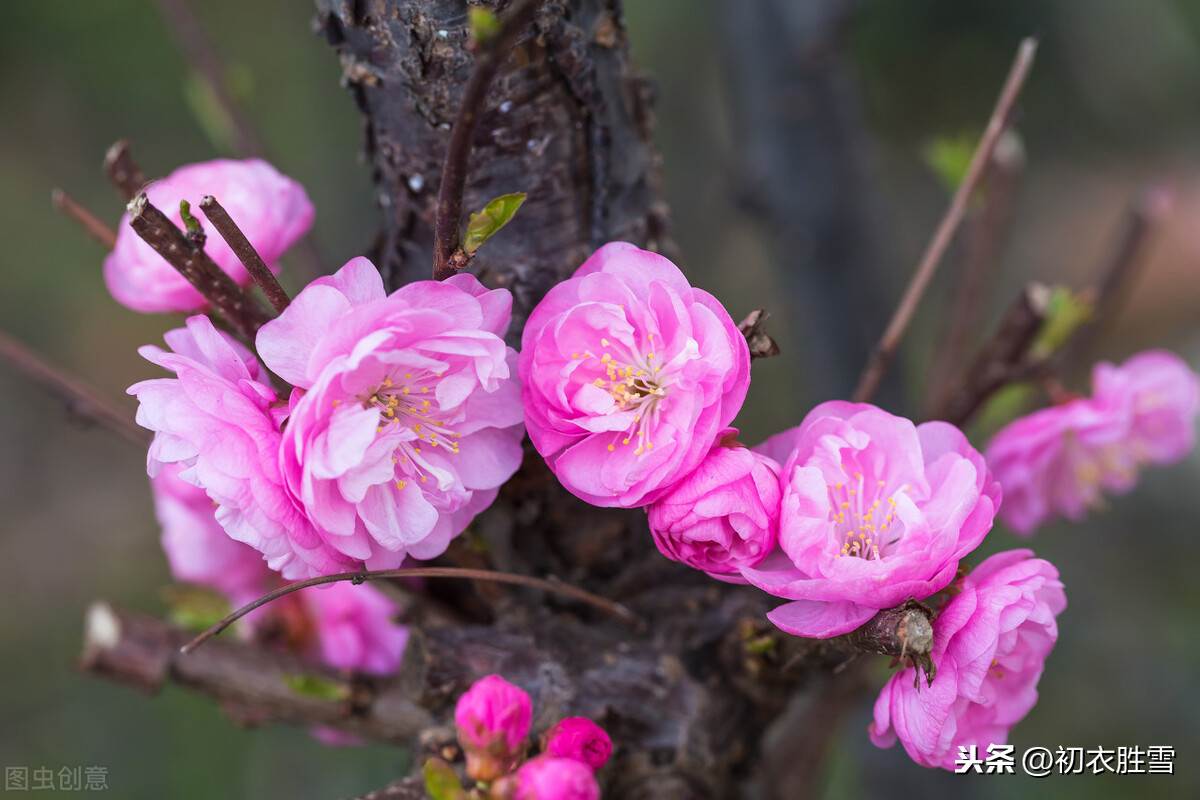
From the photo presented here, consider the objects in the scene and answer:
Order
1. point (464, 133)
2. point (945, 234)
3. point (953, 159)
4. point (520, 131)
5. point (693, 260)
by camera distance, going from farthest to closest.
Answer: point (693, 260) < point (953, 159) < point (945, 234) < point (520, 131) < point (464, 133)

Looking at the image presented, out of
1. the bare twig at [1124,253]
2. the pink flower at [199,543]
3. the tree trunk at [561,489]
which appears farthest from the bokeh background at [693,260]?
the pink flower at [199,543]

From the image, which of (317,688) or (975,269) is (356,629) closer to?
(317,688)

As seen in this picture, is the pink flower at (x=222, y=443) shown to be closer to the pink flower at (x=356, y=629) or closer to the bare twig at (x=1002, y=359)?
the pink flower at (x=356, y=629)

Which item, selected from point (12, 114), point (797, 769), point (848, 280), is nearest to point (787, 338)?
point (848, 280)

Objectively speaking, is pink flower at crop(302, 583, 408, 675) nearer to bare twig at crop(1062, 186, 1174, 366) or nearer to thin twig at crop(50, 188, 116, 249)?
thin twig at crop(50, 188, 116, 249)

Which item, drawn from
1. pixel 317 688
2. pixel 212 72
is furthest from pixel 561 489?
pixel 212 72

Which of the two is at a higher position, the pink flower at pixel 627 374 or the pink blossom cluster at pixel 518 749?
the pink flower at pixel 627 374

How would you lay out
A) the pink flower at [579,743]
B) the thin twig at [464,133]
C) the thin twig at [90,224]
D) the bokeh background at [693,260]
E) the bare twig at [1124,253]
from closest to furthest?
the thin twig at [464,133]
the pink flower at [579,743]
the thin twig at [90,224]
the bare twig at [1124,253]
the bokeh background at [693,260]
